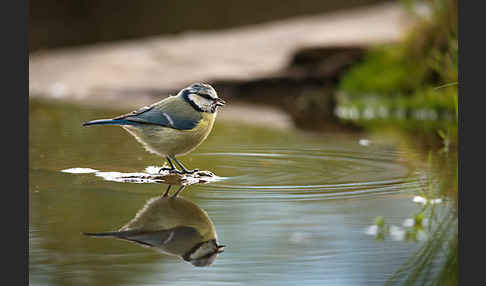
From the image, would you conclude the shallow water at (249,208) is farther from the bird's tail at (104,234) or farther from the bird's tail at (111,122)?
the bird's tail at (111,122)

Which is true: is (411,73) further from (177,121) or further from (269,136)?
(177,121)

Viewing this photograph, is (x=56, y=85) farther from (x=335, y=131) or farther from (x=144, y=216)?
(x=144, y=216)

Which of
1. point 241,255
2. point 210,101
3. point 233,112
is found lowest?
point 233,112

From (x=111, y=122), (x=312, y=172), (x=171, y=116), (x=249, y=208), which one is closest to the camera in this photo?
(x=249, y=208)

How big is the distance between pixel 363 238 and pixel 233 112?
418 centimetres

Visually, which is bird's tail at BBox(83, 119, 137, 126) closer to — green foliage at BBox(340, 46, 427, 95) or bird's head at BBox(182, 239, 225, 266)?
bird's head at BBox(182, 239, 225, 266)

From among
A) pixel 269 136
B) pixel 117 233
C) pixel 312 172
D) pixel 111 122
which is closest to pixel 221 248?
pixel 117 233

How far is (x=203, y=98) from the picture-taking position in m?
3.04

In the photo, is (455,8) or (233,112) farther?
(233,112)

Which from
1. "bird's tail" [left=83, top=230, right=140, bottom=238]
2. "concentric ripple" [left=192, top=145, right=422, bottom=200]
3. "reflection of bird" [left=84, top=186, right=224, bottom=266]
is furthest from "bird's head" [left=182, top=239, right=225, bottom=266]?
"concentric ripple" [left=192, top=145, right=422, bottom=200]

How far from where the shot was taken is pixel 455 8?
5422mm

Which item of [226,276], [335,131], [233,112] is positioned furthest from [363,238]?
[233,112]

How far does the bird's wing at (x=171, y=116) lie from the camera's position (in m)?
3.00

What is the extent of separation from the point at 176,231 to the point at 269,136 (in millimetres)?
2454
